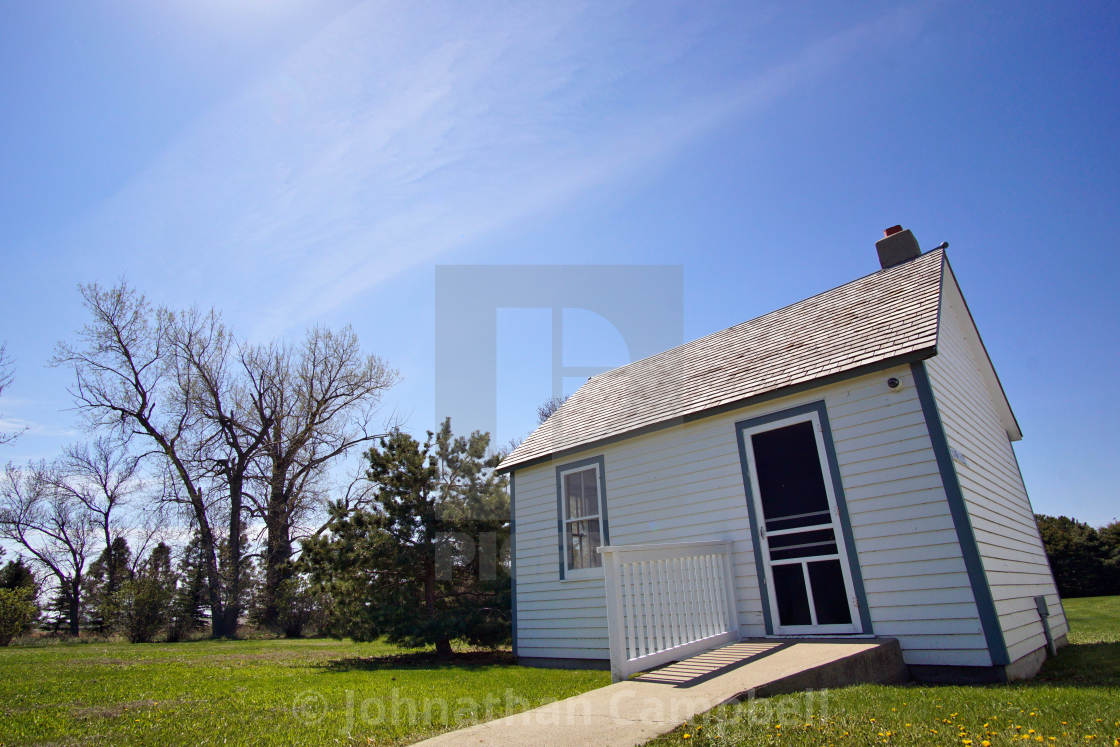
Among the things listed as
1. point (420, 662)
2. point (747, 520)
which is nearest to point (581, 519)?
point (747, 520)

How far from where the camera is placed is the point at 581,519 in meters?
9.60

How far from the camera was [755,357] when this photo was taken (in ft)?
29.1

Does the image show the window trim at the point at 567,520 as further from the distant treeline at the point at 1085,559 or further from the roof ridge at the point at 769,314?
the distant treeline at the point at 1085,559

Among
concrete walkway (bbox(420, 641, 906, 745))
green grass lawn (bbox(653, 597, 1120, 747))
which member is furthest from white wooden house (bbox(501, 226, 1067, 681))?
green grass lawn (bbox(653, 597, 1120, 747))

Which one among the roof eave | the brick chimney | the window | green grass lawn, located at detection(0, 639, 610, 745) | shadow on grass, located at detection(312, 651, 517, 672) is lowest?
shadow on grass, located at detection(312, 651, 517, 672)

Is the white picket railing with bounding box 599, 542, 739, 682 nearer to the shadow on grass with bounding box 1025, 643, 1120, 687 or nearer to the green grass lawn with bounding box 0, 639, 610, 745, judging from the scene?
the green grass lawn with bounding box 0, 639, 610, 745

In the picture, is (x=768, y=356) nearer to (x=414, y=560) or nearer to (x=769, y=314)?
(x=769, y=314)

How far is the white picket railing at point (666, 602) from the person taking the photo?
575cm

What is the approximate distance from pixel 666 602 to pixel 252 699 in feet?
14.2

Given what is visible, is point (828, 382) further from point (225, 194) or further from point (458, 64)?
point (225, 194)

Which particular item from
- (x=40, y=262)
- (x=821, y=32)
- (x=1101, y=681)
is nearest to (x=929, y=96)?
(x=821, y=32)

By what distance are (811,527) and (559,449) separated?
4336mm

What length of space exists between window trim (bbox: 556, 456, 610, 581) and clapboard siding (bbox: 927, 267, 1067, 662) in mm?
4857

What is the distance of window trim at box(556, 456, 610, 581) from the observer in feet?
30.0
